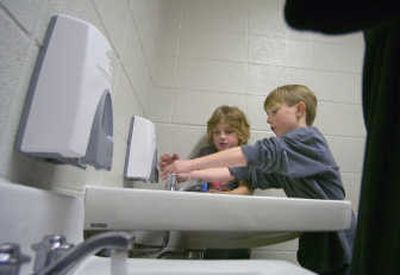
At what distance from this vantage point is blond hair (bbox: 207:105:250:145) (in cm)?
166

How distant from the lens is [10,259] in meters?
0.33

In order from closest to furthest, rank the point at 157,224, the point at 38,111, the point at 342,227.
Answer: the point at 38,111 → the point at 157,224 → the point at 342,227

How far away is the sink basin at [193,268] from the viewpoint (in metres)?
0.53

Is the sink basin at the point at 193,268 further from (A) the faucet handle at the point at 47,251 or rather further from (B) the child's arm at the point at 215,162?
(B) the child's arm at the point at 215,162

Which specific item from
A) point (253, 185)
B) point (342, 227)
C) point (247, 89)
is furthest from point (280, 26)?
point (342, 227)

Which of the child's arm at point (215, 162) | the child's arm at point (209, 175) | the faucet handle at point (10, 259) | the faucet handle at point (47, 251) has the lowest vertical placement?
the faucet handle at point (47, 251)

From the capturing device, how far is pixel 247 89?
1.84 metres

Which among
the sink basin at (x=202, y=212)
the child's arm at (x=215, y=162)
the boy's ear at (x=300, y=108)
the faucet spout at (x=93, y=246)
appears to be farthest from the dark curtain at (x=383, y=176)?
the boy's ear at (x=300, y=108)

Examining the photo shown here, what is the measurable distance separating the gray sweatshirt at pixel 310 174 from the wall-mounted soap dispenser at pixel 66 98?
635 millimetres

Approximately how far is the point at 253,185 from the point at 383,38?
1.09 m

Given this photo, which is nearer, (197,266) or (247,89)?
(197,266)

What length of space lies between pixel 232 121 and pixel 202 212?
3.00 feet

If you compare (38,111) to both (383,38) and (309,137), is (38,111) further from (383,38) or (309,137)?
(309,137)

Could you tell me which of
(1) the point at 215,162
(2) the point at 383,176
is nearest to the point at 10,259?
Answer: (2) the point at 383,176
